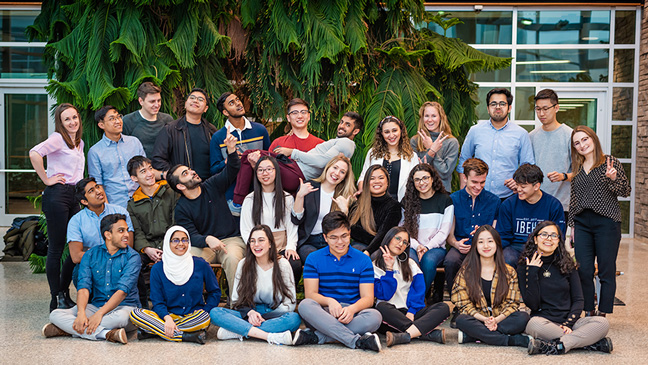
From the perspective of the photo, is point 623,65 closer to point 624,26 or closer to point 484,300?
point 624,26

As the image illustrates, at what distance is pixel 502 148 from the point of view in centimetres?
462

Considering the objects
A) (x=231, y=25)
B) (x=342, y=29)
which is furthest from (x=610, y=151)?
(x=231, y=25)

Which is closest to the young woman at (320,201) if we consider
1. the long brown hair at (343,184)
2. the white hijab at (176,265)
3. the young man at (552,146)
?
the long brown hair at (343,184)

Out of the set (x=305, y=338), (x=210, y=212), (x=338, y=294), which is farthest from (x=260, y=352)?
(x=210, y=212)

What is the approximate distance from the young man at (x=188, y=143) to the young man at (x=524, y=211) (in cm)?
225

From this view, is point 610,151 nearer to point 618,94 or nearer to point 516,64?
point 618,94

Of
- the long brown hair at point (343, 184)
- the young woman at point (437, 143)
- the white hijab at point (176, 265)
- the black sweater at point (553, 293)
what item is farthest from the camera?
the young woman at point (437, 143)

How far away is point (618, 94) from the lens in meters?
8.70

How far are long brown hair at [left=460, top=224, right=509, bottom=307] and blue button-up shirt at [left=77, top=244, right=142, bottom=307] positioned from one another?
2121mm

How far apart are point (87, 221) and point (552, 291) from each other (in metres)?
3.09

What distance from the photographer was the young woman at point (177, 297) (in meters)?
3.76

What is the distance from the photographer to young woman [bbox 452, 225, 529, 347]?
12.2 ft

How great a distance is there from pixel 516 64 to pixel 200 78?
511 cm

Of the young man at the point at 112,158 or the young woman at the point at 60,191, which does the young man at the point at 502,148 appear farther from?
the young woman at the point at 60,191
